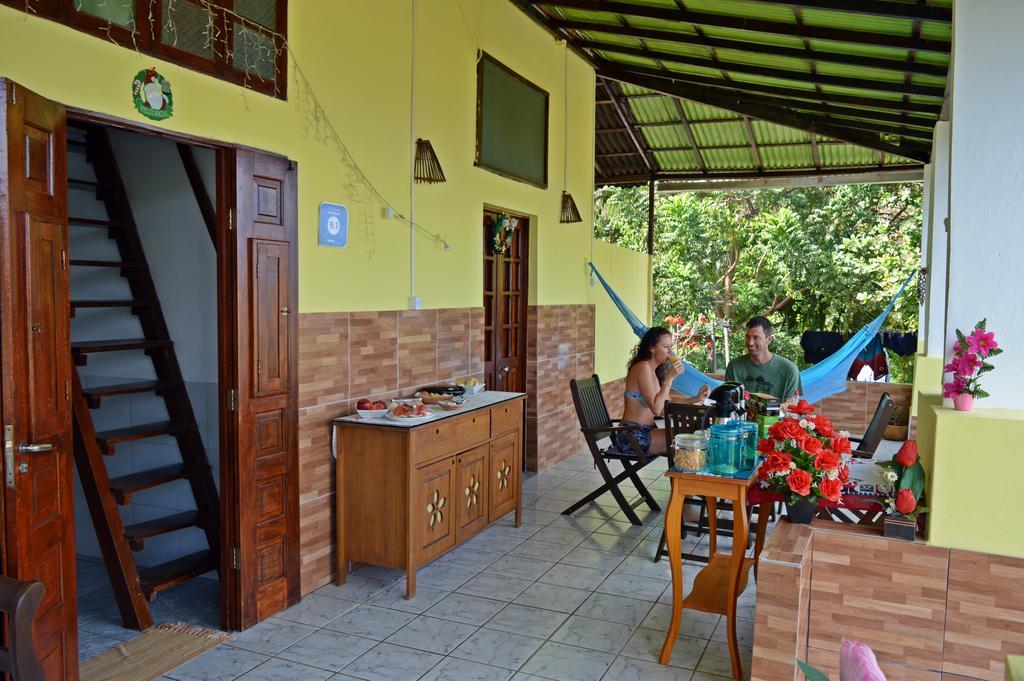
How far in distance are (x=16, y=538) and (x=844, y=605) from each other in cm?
268

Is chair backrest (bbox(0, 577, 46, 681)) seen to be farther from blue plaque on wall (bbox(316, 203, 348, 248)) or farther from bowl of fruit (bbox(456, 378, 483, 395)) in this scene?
bowl of fruit (bbox(456, 378, 483, 395))

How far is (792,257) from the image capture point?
40.6 feet

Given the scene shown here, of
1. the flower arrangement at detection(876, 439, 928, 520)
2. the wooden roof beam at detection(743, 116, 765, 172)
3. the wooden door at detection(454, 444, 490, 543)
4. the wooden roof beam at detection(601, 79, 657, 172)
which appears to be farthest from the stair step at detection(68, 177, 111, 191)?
the wooden roof beam at detection(743, 116, 765, 172)

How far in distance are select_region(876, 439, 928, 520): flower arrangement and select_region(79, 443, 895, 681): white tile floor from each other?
902 millimetres

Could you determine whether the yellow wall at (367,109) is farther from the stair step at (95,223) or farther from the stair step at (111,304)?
the stair step at (95,223)

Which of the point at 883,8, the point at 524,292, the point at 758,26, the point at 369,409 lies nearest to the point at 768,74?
the point at 758,26

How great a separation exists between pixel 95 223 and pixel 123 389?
2.73ft

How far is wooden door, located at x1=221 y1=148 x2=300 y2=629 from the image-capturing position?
3316mm

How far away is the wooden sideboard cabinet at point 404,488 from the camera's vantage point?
3729mm

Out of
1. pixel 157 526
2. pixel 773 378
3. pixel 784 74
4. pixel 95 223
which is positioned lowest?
pixel 157 526

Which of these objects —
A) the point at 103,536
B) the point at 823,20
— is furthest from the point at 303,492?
the point at 823,20

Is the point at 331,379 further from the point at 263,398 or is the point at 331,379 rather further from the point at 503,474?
the point at 503,474

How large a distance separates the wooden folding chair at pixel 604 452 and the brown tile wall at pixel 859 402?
383 cm

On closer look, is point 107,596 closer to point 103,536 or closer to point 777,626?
point 103,536
